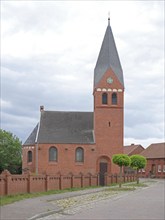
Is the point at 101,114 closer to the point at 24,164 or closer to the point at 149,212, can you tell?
the point at 24,164

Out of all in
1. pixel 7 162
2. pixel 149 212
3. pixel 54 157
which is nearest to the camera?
pixel 149 212

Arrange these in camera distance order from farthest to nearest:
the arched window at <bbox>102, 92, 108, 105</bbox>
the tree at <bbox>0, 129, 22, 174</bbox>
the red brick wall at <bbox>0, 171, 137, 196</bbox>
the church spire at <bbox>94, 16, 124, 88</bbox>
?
the tree at <bbox>0, 129, 22, 174</bbox> → the arched window at <bbox>102, 92, 108, 105</bbox> → the church spire at <bbox>94, 16, 124, 88</bbox> → the red brick wall at <bbox>0, 171, 137, 196</bbox>

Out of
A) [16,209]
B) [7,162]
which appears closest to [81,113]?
[7,162]

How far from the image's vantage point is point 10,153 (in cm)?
7700

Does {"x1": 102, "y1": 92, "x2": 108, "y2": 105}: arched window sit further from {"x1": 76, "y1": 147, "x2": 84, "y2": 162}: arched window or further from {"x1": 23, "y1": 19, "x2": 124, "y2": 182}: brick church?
{"x1": 76, "y1": 147, "x2": 84, "y2": 162}: arched window

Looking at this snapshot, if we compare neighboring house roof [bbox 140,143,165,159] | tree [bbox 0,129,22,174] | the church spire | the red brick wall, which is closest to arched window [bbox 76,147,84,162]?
the red brick wall

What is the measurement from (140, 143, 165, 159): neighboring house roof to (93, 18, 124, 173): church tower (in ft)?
114

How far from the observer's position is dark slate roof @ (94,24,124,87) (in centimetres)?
6022

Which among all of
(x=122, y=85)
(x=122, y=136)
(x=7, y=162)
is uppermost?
(x=122, y=85)

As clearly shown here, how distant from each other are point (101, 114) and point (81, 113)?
4561 millimetres

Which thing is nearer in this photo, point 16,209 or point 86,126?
point 16,209

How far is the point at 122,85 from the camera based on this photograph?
60.3 meters

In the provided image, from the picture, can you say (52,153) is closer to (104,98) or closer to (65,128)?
(65,128)

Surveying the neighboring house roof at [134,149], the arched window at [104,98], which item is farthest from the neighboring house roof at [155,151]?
the arched window at [104,98]
